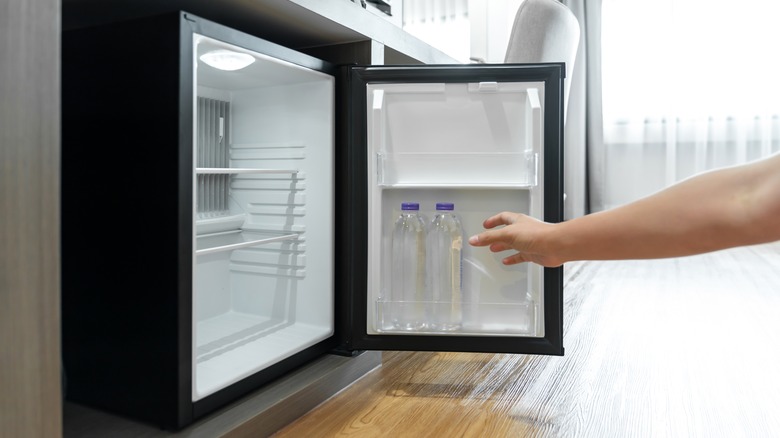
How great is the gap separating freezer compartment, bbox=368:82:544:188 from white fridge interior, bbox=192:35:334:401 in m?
0.17

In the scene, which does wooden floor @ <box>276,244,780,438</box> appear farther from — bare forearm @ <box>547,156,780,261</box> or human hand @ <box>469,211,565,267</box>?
bare forearm @ <box>547,156,780,261</box>

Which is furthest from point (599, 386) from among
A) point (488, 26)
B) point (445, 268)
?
point (488, 26)

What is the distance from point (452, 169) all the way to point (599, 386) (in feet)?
2.19

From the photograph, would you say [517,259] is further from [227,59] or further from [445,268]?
[227,59]

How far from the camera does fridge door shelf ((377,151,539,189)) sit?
4.78 ft

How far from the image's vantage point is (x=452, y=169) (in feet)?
4.85

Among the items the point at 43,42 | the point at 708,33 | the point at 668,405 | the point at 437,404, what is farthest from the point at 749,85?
the point at 43,42

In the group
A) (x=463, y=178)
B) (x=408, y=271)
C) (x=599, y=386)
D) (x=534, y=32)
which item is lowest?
(x=599, y=386)

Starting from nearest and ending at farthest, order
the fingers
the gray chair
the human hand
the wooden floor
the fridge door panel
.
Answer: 1. the human hand
2. the fingers
3. the wooden floor
4. the fridge door panel
5. the gray chair

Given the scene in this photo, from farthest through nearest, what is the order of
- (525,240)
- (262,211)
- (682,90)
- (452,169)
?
(682,90) → (262,211) → (452,169) → (525,240)

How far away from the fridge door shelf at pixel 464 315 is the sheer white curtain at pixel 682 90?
3352 millimetres

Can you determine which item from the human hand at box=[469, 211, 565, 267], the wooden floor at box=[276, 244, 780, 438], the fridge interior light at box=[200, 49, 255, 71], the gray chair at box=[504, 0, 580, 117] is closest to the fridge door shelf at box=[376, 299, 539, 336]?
the wooden floor at box=[276, 244, 780, 438]

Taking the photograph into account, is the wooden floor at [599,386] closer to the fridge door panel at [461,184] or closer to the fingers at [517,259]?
the fridge door panel at [461,184]

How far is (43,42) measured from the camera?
777 mm
